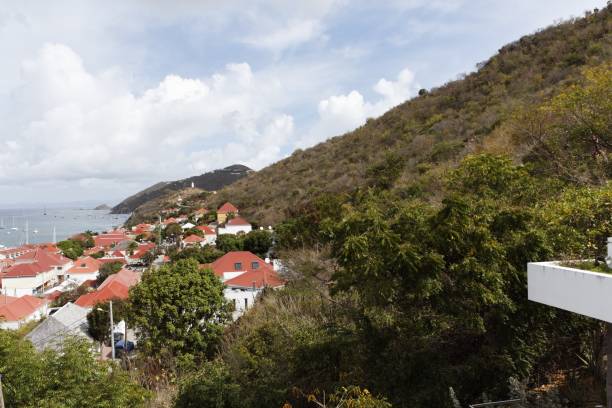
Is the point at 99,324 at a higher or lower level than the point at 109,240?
lower

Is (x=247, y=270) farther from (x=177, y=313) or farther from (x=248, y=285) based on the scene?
(x=177, y=313)

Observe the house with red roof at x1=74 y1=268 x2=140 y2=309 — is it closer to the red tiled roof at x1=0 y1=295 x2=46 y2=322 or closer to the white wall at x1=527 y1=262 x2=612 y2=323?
the red tiled roof at x1=0 y1=295 x2=46 y2=322

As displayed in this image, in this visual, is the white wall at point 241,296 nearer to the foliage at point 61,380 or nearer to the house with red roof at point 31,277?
the foliage at point 61,380

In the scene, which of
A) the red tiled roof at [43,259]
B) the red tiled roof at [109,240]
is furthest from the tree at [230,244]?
the red tiled roof at [109,240]

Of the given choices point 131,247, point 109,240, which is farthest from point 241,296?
point 109,240

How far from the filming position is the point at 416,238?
25.3ft

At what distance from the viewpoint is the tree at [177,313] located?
18312 millimetres

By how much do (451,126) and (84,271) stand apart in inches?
1415

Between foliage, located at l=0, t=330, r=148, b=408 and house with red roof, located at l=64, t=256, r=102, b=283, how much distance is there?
3730 cm

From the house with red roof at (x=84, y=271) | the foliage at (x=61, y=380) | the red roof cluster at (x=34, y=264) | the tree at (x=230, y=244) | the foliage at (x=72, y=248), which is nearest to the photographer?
the foliage at (x=61, y=380)

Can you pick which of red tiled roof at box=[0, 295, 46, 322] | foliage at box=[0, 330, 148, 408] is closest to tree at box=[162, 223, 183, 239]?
red tiled roof at box=[0, 295, 46, 322]

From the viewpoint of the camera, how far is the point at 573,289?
4.51 metres

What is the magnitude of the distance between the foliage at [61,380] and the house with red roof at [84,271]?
37300mm

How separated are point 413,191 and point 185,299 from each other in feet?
33.9
